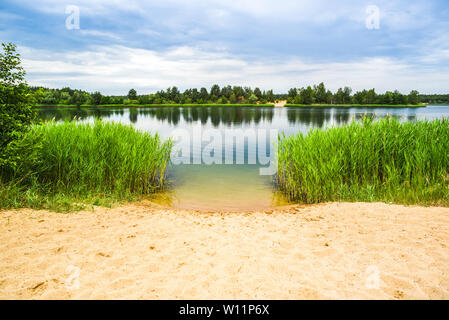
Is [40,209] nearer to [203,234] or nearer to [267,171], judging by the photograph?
[203,234]

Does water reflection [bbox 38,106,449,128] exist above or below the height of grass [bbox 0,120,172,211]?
above

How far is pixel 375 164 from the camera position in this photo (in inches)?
341

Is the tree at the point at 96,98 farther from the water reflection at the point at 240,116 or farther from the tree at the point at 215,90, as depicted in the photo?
the tree at the point at 215,90

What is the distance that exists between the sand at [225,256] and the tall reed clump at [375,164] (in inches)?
51.2

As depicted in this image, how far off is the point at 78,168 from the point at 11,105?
2.34 m

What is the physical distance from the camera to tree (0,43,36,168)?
22.2 ft

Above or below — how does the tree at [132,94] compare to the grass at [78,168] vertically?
above

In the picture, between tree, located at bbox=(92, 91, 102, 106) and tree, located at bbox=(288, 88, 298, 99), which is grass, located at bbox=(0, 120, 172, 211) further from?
tree, located at bbox=(288, 88, 298, 99)

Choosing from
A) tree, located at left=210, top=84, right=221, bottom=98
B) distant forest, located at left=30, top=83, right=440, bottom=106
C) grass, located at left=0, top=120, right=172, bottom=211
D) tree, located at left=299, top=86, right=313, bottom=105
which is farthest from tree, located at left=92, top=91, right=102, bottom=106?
grass, located at left=0, top=120, right=172, bottom=211

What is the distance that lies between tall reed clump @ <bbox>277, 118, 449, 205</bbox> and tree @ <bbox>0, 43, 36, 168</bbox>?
8.13m

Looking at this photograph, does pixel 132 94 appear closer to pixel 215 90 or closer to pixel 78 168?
pixel 215 90

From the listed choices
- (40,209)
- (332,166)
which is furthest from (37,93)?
(332,166)

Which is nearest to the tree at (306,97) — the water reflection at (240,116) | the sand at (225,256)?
the water reflection at (240,116)

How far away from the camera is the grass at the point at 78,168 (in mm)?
7172
